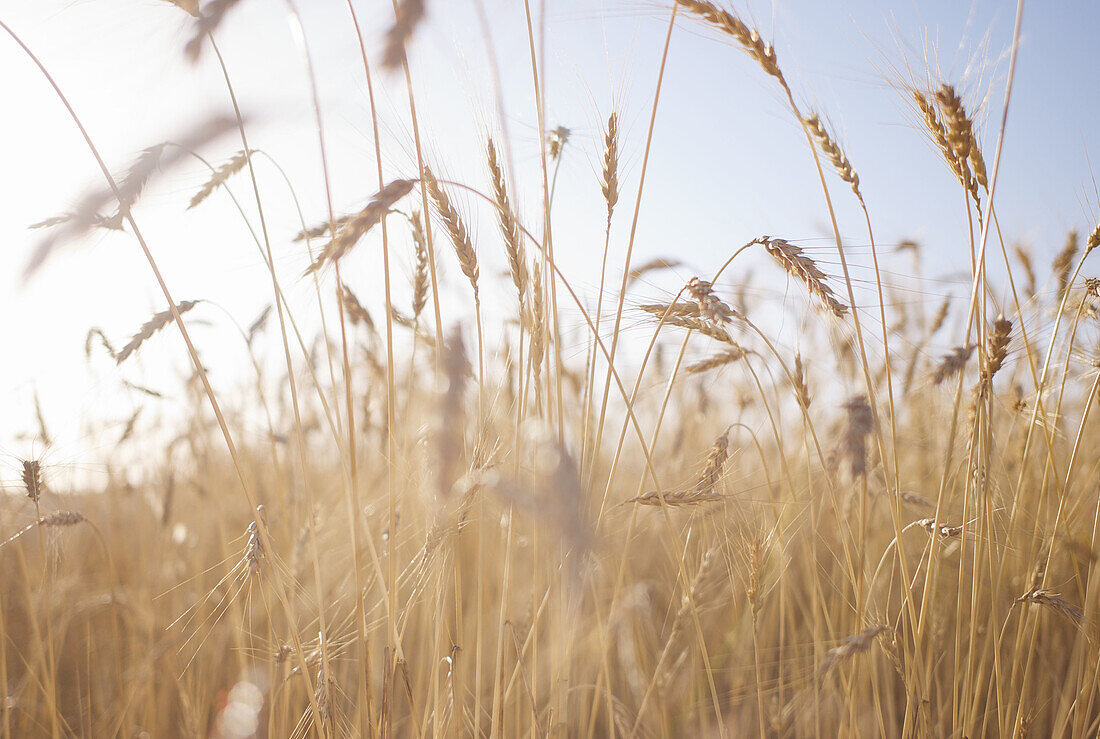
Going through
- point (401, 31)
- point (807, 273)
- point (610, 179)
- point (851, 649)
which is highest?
point (401, 31)

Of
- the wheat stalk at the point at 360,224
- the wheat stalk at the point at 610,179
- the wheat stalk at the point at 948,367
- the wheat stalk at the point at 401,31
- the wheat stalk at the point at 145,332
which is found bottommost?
the wheat stalk at the point at 948,367

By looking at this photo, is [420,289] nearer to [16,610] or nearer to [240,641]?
[240,641]

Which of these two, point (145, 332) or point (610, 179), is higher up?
point (610, 179)

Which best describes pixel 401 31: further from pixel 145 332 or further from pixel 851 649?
pixel 851 649

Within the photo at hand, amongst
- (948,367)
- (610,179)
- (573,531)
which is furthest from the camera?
(948,367)

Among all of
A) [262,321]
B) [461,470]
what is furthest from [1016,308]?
[262,321]

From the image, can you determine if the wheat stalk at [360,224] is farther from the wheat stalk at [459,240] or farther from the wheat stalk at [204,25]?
the wheat stalk at [204,25]

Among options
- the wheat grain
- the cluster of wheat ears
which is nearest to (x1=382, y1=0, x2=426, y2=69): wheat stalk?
the cluster of wheat ears

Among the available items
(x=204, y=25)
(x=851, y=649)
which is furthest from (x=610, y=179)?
(x=851, y=649)

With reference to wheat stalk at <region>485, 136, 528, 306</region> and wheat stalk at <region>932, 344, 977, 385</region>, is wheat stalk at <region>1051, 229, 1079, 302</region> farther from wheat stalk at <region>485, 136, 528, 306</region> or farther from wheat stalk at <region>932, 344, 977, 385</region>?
wheat stalk at <region>485, 136, 528, 306</region>

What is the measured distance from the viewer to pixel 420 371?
5.62 ft

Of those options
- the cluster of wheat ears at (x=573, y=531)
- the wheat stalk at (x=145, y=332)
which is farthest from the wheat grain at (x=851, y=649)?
the wheat stalk at (x=145, y=332)

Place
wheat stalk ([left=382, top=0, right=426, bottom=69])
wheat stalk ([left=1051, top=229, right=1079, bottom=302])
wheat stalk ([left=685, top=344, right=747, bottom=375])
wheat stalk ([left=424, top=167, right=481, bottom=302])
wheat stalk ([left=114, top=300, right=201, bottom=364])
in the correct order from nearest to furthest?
wheat stalk ([left=382, top=0, right=426, bottom=69]) → wheat stalk ([left=424, top=167, right=481, bottom=302]) → wheat stalk ([left=114, top=300, right=201, bottom=364]) → wheat stalk ([left=685, top=344, right=747, bottom=375]) → wheat stalk ([left=1051, top=229, right=1079, bottom=302])

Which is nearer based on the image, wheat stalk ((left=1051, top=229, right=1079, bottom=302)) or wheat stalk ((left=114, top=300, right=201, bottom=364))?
wheat stalk ((left=114, top=300, right=201, bottom=364))
